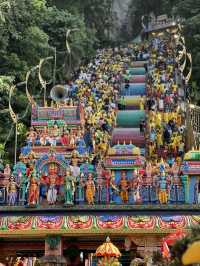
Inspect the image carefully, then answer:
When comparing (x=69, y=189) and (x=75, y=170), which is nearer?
(x=69, y=189)

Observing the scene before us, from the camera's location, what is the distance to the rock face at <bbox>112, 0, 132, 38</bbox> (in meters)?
56.4

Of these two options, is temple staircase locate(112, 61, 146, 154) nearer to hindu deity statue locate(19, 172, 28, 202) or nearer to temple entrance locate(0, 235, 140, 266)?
temple entrance locate(0, 235, 140, 266)

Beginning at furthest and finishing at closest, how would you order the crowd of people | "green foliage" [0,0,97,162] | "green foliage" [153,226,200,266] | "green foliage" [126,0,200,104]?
"green foliage" [126,0,200,104], "green foliage" [0,0,97,162], the crowd of people, "green foliage" [153,226,200,266]

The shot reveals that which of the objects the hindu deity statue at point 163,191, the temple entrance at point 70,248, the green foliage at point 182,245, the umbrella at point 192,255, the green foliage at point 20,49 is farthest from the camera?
the green foliage at point 20,49

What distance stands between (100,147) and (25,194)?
7.80 meters

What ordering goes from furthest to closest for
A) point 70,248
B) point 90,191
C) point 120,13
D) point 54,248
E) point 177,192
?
1. point 120,13
2. point 70,248
3. point 177,192
4. point 90,191
5. point 54,248

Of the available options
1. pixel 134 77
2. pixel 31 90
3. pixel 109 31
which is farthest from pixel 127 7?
pixel 31 90

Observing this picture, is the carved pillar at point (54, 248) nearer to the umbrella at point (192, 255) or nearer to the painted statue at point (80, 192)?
the painted statue at point (80, 192)

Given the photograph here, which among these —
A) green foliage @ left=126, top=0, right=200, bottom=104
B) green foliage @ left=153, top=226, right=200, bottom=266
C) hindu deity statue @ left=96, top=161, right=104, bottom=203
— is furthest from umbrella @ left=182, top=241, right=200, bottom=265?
green foliage @ left=126, top=0, right=200, bottom=104

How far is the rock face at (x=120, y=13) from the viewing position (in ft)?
185

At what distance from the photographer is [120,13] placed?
59125mm

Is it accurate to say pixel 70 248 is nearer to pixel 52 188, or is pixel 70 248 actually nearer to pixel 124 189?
pixel 52 188

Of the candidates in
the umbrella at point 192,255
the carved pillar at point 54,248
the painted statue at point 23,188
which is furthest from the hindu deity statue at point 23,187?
the umbrella at point 192,255

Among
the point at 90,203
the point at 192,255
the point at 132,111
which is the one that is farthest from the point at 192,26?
the point at 192,255
